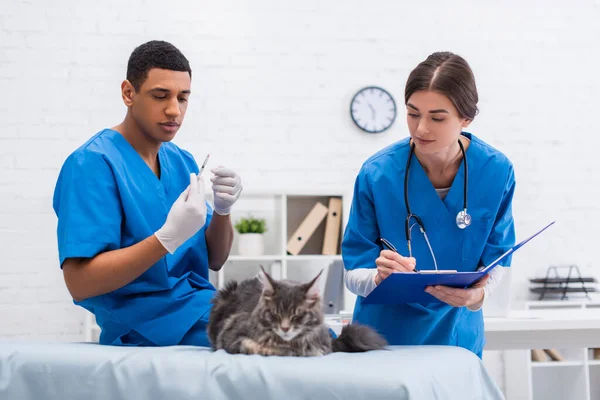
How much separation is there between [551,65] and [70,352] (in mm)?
4338

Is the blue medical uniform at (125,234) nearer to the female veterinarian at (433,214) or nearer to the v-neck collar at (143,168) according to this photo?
the v-neck collar at (143,168)

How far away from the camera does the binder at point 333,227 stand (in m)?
4.30

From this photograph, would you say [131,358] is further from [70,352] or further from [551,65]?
[551,65]

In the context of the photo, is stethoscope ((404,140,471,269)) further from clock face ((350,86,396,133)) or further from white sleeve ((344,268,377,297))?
clock face ((350,86,396,133))

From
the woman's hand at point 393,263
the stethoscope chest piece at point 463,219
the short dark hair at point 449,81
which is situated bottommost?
the woman's hand at point 393,263

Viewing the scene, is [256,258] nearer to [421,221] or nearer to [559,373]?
[559,373]

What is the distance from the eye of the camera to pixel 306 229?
4.32 m

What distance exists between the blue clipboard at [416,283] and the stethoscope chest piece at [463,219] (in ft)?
0.75

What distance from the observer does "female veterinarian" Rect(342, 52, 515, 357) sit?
1.87m

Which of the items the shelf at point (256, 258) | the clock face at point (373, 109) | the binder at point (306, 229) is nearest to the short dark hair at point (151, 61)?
the shelf at point (256, 258)

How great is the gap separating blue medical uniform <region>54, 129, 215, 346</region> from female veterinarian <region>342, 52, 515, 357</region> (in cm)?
47

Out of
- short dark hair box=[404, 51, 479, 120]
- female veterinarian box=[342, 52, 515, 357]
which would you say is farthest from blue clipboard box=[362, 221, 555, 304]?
short dark hair box=[404, 51, 479, 120]

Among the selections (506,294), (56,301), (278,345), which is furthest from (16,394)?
(56,301)

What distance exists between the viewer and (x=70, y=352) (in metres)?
1.36
